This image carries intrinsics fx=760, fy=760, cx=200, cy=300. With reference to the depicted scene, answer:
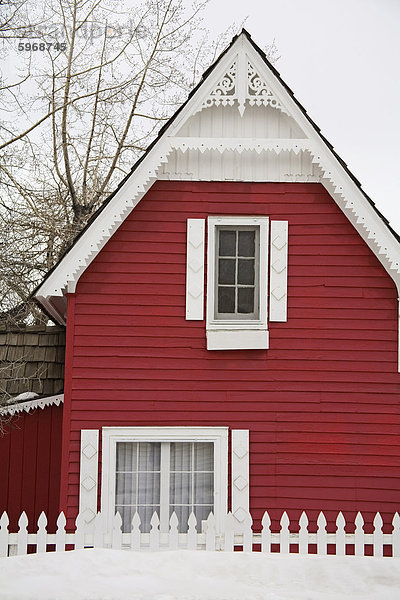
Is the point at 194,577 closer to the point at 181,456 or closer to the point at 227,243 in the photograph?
the point at 181,456

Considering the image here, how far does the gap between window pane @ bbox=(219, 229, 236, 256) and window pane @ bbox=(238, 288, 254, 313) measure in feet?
1.70

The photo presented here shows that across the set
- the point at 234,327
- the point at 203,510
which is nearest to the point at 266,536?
the point at 203,510

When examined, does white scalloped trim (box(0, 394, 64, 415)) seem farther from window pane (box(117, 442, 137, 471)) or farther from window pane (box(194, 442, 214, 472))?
window pane (box(194, 442, 214, 472))

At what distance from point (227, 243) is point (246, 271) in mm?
453

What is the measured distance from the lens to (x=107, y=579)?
2.19 meters

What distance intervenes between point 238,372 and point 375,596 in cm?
779

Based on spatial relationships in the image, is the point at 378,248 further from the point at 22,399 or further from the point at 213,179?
the point at 22,399

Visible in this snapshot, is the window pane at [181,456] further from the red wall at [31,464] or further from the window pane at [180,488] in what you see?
the red wall at [31,464]

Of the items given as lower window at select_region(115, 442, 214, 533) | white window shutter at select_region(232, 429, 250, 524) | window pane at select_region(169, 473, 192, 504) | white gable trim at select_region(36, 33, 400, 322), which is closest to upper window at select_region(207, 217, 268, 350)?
white gable trim at select_region(36, 33, 400, 322)

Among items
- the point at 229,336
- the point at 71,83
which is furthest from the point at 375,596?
the point at 71,83

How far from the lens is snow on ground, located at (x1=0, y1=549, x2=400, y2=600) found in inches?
83.6

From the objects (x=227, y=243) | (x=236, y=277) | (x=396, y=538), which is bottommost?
(x=396, y=538)

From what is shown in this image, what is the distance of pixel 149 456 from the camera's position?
987 centimetres

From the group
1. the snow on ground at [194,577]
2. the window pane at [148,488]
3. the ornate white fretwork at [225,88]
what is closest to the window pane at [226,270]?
the ornate white fretwork at [225,88]
